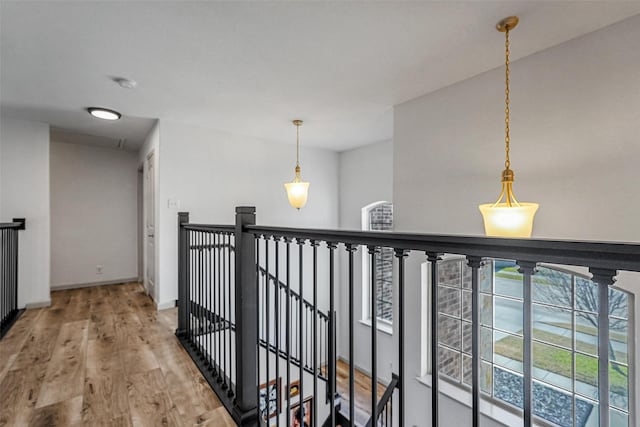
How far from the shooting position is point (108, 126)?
157 inches

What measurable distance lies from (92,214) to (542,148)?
6.25 m

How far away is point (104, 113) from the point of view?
133 inches

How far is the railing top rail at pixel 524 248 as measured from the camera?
20.3 inches

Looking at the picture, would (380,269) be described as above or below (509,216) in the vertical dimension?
below

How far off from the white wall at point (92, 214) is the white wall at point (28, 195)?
123 centimetres

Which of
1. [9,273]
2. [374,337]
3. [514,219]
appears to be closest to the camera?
[374,337]

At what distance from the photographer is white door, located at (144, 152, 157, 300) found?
13.3 ft

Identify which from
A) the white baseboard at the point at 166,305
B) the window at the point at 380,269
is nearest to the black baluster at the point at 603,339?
the white baseboard at the point at 166,305

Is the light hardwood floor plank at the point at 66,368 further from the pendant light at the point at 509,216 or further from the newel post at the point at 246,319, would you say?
the pendant light at the point at 509,216

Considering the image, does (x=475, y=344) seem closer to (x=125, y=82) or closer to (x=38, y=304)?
(x=125, y=82)

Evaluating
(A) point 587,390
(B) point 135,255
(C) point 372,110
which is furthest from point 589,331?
(B) point 135,255

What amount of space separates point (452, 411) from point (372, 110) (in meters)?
3.25

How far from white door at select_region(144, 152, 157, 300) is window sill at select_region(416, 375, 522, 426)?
3556mm

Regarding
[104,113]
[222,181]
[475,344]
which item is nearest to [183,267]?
[222,181]
